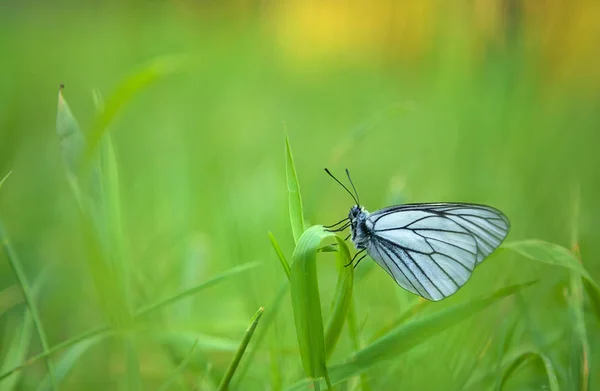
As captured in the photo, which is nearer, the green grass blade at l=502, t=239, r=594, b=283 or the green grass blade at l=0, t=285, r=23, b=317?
the green grass blade at l=502, t=239, r=594, b=283

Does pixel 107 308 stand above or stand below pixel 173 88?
below

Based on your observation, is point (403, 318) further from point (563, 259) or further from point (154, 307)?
point (154, 307)

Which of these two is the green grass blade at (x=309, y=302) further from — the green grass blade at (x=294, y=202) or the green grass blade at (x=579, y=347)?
the green grass blade at (x=579, y=347)

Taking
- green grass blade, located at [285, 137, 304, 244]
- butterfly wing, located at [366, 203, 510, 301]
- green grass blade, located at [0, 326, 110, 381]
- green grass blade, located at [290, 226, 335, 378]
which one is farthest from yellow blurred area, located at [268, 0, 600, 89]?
green grass blade, located at [0, 326, 110, 381]

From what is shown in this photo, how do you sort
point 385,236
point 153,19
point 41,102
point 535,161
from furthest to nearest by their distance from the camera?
1. point 153,19
2. point 41,102
3. point 535,161
4. point 385,236

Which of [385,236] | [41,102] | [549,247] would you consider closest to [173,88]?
[41,102]

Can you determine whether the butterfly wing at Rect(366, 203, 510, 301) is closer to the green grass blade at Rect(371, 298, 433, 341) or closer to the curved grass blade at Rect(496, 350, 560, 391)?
the green grass blade at Rect(371, 298, 433, 341)

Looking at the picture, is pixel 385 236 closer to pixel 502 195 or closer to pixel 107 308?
pixel 107 308
